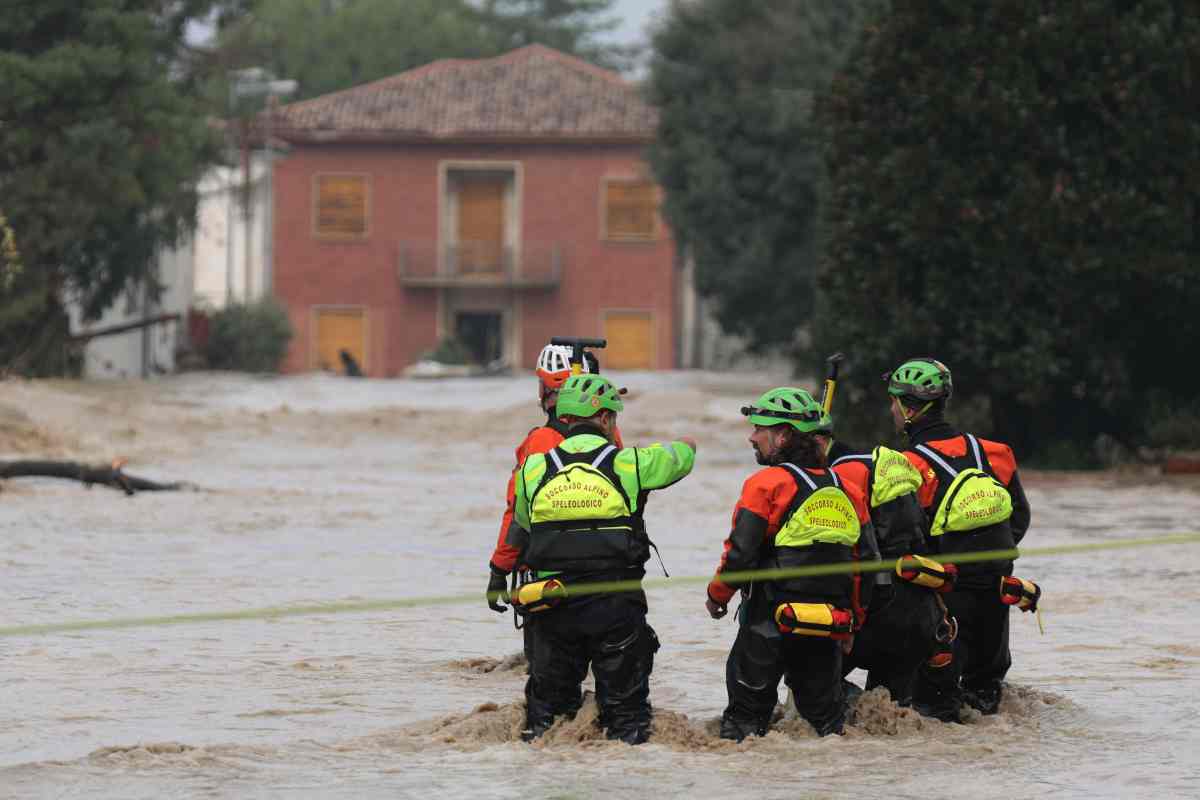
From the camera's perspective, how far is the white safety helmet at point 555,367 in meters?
10.3

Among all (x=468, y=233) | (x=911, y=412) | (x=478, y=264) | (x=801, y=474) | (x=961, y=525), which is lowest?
(x=961, y=525)

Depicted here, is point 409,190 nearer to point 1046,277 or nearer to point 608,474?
point 1046,277

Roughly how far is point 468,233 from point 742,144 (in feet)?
58.8

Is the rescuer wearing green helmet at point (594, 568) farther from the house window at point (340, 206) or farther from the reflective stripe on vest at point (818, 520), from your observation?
the house window at point (340, 206)

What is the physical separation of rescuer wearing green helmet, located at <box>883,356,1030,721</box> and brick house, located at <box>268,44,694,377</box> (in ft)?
166

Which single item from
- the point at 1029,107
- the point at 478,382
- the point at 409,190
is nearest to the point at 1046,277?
the point at 1029,107

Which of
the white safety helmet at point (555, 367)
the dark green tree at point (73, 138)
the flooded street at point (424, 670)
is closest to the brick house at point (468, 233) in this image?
the dark green tree at point (73, 138)

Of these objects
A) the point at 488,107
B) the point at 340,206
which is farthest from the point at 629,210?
the point at 340,206

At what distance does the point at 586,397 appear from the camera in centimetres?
893

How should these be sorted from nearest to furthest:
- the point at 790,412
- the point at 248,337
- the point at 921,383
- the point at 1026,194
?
1. the point at 790,412
2. the point at 921,383
3. the point at 1026,194
4. the point at 248,337

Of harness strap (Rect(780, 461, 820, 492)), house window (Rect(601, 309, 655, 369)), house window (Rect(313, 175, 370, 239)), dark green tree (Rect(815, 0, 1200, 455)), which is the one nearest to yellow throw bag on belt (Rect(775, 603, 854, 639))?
harness strap (Rect(780, 461, 820, 492))

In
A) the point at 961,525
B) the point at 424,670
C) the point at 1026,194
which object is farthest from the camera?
the point at 1026,194

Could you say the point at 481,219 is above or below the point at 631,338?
above

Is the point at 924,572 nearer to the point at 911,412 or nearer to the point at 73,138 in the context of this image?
the point at 911,412
